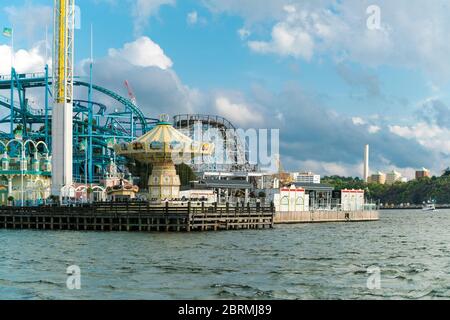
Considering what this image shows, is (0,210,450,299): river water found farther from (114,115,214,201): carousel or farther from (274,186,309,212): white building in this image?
(274,186,309,212): white building

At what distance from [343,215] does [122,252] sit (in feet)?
208

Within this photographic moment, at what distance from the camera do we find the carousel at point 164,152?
229ft

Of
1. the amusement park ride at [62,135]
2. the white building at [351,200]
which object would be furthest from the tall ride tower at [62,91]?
the white building at [351,200]

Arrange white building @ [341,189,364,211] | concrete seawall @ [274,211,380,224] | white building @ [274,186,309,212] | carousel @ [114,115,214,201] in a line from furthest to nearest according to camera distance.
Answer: white building @ [341,189,364,211] < white building @ [274,186,309,212] < concrete seawall @ [274,211,380,224] < carousel @ [114,115,214,201]

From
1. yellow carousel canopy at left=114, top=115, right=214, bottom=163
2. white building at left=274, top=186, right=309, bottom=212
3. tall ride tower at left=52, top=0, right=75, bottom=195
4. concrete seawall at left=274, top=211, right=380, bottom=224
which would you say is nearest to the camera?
yellow carousel canopy at left=114, top=115, right=214, bottom=163

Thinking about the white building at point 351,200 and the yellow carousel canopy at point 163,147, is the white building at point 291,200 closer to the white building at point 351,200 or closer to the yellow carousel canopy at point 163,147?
the white building at point 351,200

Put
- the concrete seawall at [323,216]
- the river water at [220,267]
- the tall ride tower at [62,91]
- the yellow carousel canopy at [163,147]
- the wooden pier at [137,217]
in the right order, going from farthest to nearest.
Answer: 1. the concrete seawall at [323,216]
2. the tall ride tower at [62,91]
3. the yellow carousel canopy at [163,147]
4. the wooden pier at [137,217]
5. the river water at [220,267]

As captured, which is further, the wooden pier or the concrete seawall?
the concrete seawall

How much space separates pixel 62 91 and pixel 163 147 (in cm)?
2320

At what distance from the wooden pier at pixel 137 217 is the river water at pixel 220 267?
18.5ft

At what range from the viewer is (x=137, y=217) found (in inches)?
2532

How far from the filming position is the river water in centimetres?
2944

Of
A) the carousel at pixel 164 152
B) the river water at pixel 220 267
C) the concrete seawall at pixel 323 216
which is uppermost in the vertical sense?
the carousel at pixel 164 152

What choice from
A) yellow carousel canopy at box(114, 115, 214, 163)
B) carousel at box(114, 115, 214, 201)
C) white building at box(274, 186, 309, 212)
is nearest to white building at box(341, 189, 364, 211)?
white building at box(274, 186, 309, 212)
